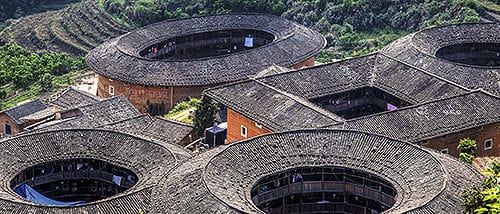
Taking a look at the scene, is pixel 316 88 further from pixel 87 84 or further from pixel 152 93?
pixel 87 84

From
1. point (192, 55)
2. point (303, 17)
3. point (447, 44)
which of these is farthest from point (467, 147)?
point (303, 17)

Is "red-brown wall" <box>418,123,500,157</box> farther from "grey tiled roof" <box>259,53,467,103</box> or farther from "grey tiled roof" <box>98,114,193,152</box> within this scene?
"grey tiled roof" <box>98,114,193,152</box>

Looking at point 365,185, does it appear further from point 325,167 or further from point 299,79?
point 299,79

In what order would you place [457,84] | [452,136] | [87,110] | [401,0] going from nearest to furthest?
1. [452,136]
2. [457,84]
3. [87,110]
4. [401,0]

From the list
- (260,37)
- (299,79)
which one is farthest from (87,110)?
(260,37)

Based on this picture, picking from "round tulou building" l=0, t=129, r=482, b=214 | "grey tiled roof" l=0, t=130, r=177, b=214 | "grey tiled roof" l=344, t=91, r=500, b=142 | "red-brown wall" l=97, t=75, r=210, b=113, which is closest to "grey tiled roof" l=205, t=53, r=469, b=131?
"grey tiled roof" l=344, t=91, r=500, b=142

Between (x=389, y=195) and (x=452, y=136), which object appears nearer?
(x=389, y=195)
